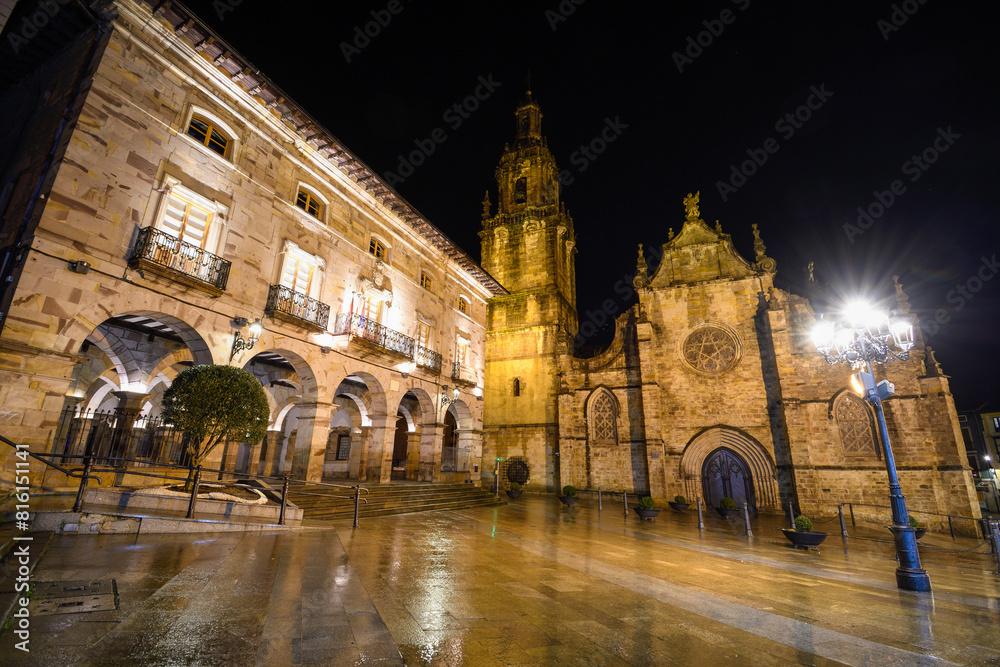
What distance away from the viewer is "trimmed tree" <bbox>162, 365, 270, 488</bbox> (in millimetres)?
8266

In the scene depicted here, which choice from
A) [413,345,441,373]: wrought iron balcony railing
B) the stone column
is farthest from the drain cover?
[413,345,441,373]: wrought iron balcony railing

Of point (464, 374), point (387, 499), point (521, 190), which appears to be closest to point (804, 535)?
point (387, 499)

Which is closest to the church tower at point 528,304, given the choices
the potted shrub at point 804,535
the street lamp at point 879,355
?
the potted shrub at point 804,535

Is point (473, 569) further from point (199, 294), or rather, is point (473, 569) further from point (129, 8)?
point (129, 8)

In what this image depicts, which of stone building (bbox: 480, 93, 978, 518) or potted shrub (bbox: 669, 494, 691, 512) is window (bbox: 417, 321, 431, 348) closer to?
stone building (bbox: 480, 93, 978, 518)

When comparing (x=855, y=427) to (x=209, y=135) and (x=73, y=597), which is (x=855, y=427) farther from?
(x=209, y=135)

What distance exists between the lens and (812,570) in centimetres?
747

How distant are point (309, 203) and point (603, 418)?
57.6ft

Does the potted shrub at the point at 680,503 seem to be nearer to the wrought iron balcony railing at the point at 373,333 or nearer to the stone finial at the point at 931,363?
the stone finial at the point at 931,363

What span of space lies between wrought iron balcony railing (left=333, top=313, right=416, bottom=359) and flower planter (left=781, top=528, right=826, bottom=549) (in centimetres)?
1325

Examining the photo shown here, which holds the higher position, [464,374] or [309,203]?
[309,203]

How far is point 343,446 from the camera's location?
73.1 feet

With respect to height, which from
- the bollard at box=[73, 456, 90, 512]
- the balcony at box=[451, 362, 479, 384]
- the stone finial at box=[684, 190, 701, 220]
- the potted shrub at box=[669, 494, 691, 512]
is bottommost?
the potted shrub at box=[669, 494, 691, 512]

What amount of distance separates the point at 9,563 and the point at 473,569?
199 inches
